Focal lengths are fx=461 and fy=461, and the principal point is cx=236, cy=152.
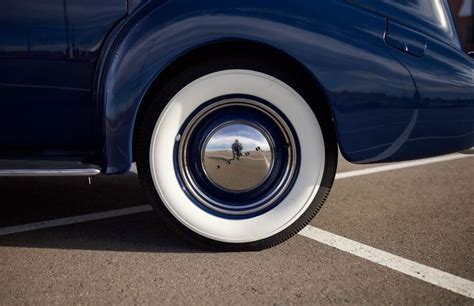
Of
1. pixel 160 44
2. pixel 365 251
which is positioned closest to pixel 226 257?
pixel 365 251

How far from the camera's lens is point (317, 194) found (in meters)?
2.13

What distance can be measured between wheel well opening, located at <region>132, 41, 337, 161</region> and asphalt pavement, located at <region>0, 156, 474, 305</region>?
23.5 inches

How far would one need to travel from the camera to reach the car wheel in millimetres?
2051

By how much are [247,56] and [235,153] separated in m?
0.44

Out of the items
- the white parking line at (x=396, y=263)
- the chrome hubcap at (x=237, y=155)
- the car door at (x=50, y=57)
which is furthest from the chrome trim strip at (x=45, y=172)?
the white parking line at (x=396, y=263)

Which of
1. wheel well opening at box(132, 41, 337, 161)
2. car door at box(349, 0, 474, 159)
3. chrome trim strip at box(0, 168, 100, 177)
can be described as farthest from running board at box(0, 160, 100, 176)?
car door at box(349, 0, 474, 159)

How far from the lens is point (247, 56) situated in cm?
206

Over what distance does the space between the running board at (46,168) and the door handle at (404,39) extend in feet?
4.54

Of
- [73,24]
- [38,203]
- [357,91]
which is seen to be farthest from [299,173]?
[38,203]

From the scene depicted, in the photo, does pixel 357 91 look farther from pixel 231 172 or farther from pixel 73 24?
pixel 73 24

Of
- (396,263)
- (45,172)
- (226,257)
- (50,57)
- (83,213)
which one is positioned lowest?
(83,213)

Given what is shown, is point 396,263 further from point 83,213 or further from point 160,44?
point 83,213

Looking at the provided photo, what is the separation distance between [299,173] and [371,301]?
657 millimetres

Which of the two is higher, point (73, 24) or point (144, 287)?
point (73, 24)
